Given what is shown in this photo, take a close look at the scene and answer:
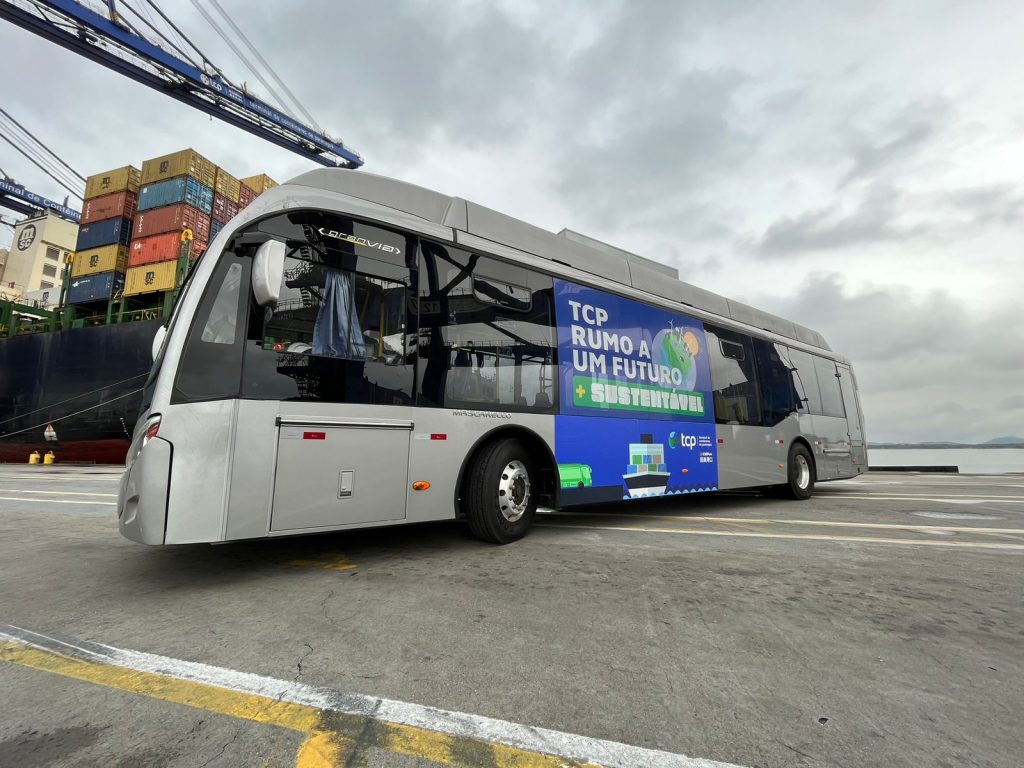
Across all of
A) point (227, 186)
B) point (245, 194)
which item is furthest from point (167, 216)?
point (245, 194)

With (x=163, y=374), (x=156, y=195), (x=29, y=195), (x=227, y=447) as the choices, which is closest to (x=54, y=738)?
(x=227, y=447)

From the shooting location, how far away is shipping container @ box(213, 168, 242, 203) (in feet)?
72.5

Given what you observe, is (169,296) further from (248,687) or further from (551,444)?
(248,687)

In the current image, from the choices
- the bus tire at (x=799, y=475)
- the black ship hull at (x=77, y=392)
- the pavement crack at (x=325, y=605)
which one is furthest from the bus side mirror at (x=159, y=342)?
the black ship hull at (x=77, y=392)

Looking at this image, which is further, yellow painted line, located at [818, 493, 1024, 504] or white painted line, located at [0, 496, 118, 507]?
yellow painted line, located at [818, 493, 1024, 504]

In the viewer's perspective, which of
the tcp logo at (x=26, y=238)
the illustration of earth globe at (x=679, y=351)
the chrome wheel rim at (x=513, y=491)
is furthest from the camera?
the tcp logo at (x=26, y=238)

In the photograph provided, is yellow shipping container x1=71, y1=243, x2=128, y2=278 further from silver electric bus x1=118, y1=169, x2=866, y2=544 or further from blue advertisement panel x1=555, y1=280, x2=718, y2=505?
blue advertisement panel x1=555, y1=280, x2=718, y2=505

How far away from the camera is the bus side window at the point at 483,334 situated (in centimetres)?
397

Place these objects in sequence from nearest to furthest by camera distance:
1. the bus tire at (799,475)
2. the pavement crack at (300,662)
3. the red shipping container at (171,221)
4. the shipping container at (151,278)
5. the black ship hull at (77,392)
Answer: the pavement crack at (300,662)
the bus tire at (799,475)
the black ship hull at (77,392)
the shipping container at (151,278)
the red shipping container at (171,221)

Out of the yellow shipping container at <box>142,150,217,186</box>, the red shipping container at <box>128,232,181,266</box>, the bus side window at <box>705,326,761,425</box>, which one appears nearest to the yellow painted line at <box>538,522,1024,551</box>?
the bus side window at <box>705,326,761,425</box>

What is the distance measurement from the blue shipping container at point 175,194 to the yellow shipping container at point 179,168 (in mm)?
289

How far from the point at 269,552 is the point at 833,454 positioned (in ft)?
31.9

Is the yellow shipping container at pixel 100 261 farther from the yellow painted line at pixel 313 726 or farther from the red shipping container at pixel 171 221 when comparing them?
the yellow painted line at pixel 313 726

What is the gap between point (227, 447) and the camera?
2996 millimetres
